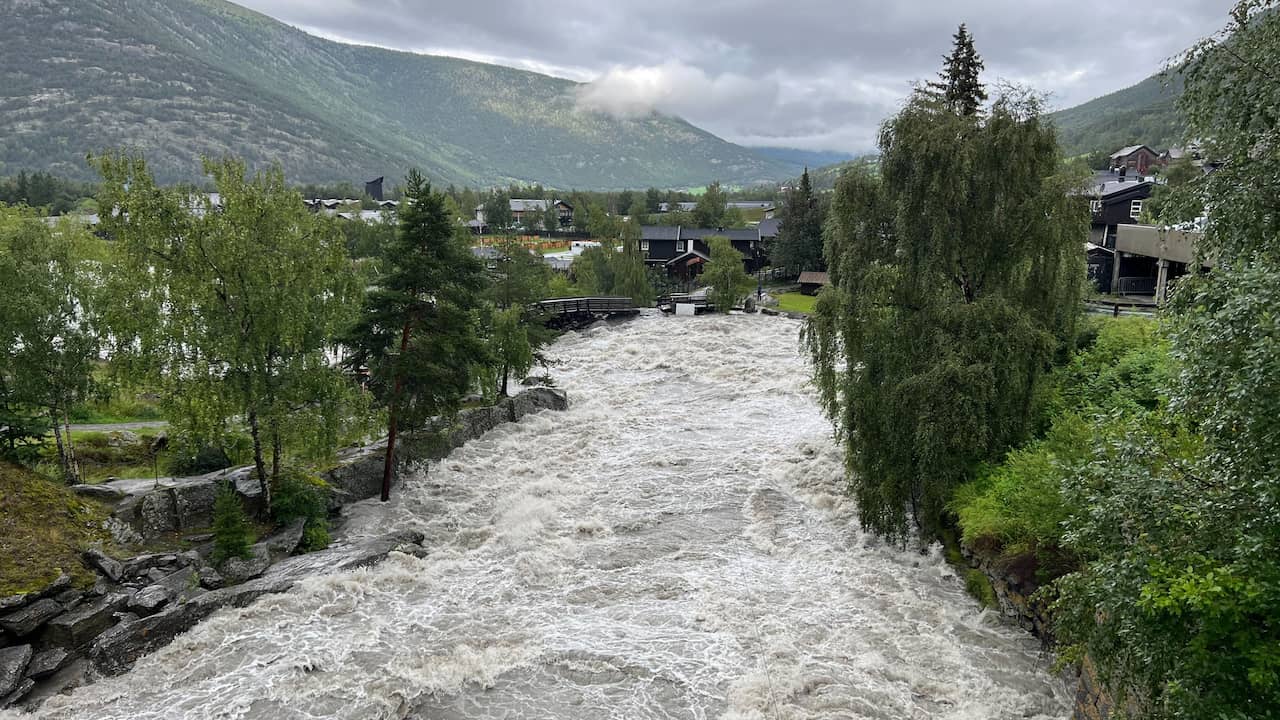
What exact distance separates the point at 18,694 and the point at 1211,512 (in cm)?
1962

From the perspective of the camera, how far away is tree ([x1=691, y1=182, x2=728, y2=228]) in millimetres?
104750

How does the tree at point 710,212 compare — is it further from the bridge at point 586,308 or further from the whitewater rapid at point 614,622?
the whitewater rapid at point 614,622

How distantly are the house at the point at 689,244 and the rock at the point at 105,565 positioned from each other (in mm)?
70592

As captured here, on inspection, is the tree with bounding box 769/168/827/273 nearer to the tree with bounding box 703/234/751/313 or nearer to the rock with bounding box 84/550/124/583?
the tree with bounding box 703/234/751/313


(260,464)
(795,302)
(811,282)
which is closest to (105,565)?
(260,464)

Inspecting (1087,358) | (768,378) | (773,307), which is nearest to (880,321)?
(1087,358)

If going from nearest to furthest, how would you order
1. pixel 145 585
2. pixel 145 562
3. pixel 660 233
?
pixel 145 585 → pixel 145 562 → pixel 660 233

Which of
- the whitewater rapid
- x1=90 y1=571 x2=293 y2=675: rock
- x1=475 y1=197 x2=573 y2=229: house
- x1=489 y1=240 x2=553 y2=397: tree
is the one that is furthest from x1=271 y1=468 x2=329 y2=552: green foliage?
x1=475 y1=197 x2=573 y2=229: house

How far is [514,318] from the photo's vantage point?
35469mm

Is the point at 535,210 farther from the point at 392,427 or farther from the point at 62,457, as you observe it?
the point at 62,457

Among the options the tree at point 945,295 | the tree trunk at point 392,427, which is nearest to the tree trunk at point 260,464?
the tree trunk at point 392,427

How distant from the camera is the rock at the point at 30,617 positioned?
49.4 feet

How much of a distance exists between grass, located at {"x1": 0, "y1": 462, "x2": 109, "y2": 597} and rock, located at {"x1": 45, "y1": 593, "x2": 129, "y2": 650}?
2.64 ft

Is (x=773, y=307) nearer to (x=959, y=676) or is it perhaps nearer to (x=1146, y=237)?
(x=1146, y=237)
